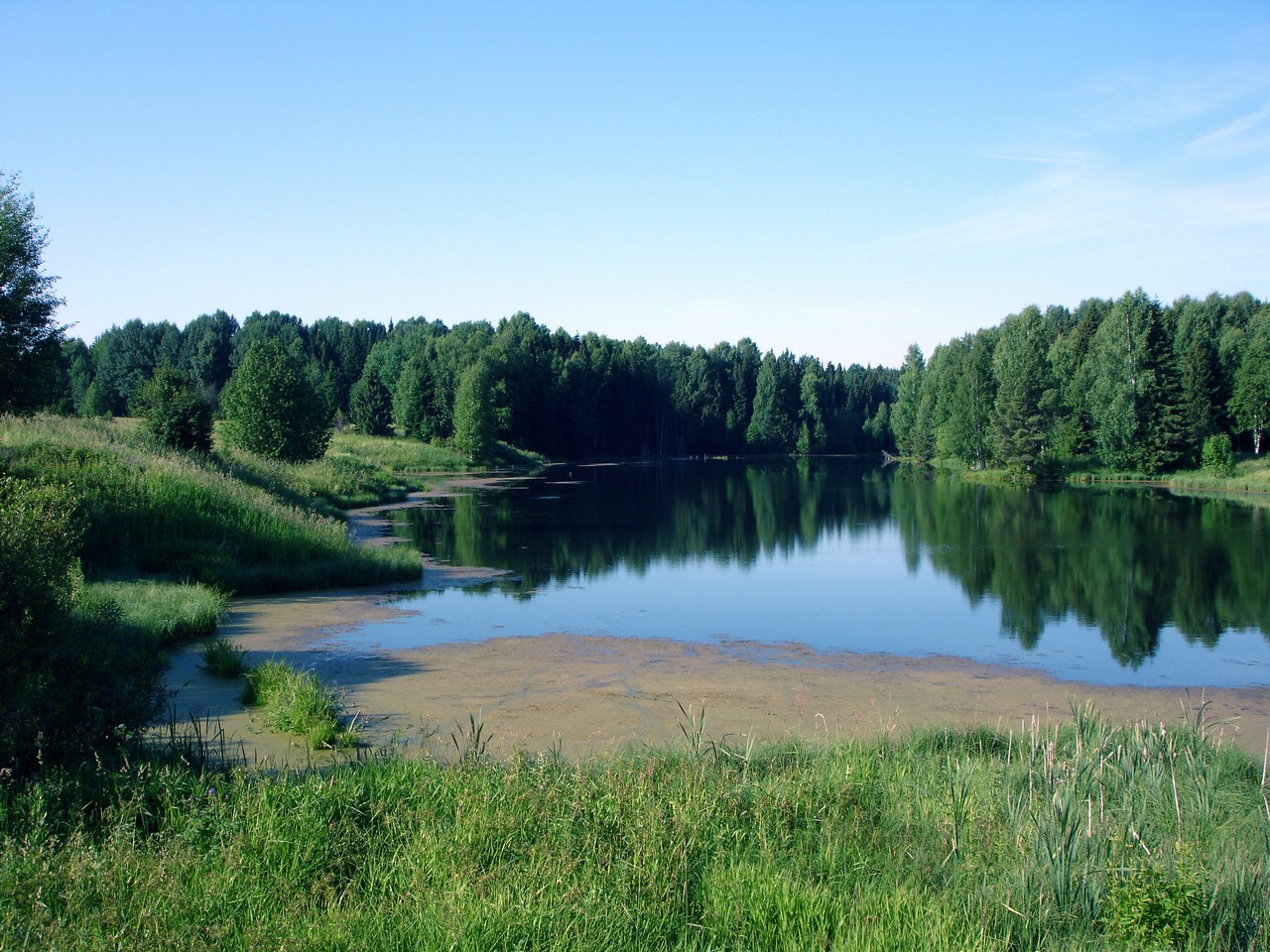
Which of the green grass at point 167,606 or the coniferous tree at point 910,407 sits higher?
the coniferous tree at point 910,407

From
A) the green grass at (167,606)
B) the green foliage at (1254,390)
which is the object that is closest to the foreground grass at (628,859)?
the green grass at (167,606)

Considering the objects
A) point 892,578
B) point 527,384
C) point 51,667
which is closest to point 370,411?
point 527,384

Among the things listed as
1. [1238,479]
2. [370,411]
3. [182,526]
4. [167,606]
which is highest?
[370,411]

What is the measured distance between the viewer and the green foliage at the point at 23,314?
23.7 meters

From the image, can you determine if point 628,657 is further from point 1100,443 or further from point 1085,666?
point 1100,443

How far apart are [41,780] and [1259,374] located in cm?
6296

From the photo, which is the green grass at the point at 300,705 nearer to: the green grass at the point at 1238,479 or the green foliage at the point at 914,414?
the green grass at the point at 1238,479

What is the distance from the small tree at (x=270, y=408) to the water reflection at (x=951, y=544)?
6.36 meters

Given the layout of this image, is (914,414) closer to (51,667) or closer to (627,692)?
(627,692)

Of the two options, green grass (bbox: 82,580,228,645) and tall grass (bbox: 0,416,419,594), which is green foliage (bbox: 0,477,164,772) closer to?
green grass (bbox: 82,580,228,645)

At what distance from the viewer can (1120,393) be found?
54.8 m

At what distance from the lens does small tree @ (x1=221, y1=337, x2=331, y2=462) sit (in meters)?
38.6

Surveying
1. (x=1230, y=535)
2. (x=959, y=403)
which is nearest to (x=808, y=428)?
(x=959, y=403)

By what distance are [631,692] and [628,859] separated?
22.7 feet
